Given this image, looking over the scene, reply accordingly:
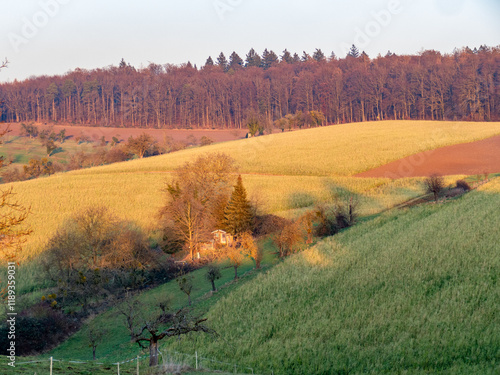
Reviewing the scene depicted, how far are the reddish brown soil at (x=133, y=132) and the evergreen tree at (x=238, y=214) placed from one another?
89477 mm

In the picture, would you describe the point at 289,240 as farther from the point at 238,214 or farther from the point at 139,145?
the point at 139,145

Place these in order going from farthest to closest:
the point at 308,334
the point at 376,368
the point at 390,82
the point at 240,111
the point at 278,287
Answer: the point at 240,111, the point at 390,82, the point at 278,287, the point at 308,334, the point at 376,368

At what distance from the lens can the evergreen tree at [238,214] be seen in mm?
→ 50094

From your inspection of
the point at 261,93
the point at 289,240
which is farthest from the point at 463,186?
the point at 261,93

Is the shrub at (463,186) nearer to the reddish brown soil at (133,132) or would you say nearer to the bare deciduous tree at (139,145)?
the bare deciduous tree at (139,145)

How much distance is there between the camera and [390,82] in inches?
5802

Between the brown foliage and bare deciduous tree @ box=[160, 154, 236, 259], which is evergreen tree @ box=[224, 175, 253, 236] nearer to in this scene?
bare deciduous tree @ box=[160, 154, 236, 259]

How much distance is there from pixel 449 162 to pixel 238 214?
40.4 meters

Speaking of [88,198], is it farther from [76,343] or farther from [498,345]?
[498,345]

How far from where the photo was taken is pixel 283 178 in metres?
70.2

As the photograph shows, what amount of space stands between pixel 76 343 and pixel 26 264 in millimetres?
15602

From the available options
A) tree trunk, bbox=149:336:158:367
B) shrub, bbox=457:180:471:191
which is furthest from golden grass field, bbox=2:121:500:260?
tree trunk, bbox=149:336:158:367

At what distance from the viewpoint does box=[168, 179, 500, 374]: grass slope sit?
18094mm

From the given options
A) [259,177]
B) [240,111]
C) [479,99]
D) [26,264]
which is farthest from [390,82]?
[26,264]
